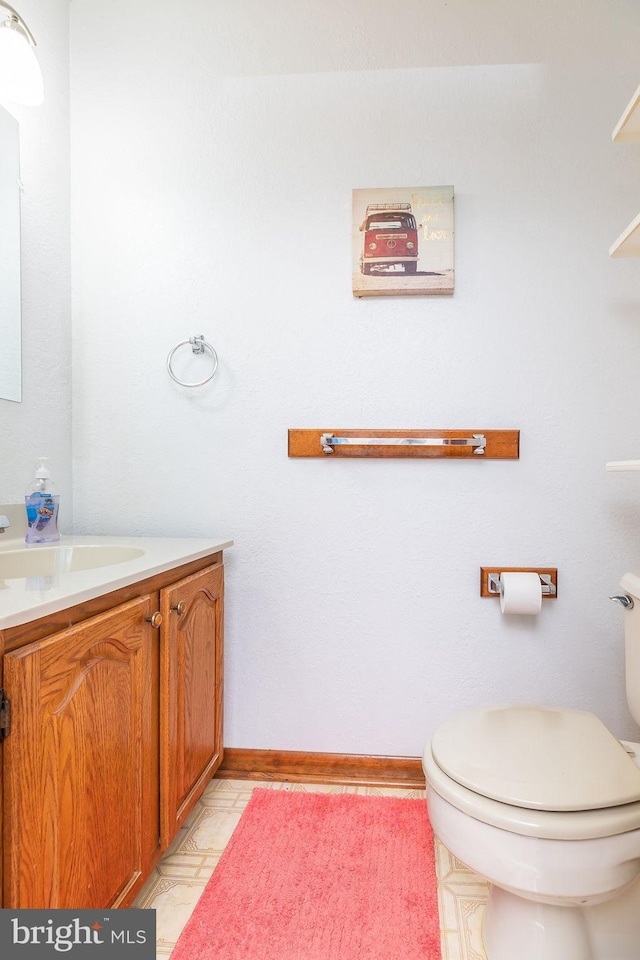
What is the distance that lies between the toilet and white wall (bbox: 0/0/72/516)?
51.0 inches

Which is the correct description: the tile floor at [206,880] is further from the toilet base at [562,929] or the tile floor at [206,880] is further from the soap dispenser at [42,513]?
the soap dispenser at [42,513]

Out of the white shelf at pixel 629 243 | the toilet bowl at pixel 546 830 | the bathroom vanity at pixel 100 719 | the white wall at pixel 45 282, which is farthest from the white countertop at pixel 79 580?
the white shelf at pixel 629 243

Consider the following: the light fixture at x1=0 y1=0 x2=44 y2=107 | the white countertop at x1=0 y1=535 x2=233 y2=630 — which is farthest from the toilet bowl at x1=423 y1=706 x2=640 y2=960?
the light fixture at x1=0 y1=0 x2=44 y2=107

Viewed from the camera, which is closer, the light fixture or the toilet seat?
the toilet seat

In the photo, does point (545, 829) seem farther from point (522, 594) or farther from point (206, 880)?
point (206, 880)

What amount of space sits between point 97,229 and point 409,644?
163 cm

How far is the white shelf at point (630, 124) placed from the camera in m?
1.25

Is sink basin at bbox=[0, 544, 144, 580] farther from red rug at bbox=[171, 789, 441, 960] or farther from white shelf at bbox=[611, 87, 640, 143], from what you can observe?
white shelf at bbox=[611, 87, 640, 143]

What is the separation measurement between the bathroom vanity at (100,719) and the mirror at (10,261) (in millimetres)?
489

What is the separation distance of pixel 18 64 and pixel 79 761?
1.59m

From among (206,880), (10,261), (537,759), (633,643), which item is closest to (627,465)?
(633,643)

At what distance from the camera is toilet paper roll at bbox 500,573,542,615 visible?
61.6 inches

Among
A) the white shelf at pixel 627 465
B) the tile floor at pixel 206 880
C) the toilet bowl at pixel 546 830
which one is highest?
the white shelf at pixel 627 465

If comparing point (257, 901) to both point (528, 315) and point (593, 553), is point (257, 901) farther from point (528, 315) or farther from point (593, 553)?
point (528, 315)
